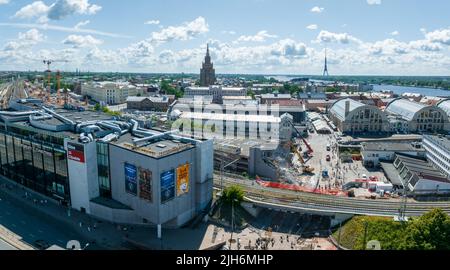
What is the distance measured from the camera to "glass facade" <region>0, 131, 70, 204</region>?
4139cm

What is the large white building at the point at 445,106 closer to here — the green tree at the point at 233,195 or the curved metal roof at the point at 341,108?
the curved metal roof at the point at 341,108

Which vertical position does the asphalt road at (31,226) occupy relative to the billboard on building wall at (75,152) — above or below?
below

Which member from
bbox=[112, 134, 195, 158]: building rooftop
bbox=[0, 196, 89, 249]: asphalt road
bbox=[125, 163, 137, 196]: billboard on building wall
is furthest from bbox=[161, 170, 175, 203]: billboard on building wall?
bbox=[0, 196, 89, 249]: asphalt road

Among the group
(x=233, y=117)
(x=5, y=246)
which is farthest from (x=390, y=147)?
(x=5, y=246)

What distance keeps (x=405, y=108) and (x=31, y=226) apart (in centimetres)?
9267

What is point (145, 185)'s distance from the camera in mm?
34375

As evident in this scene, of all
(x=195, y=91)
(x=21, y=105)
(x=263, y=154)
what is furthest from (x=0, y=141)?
(x=195, y=91)

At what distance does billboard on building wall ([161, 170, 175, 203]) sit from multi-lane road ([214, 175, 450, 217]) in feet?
35.5

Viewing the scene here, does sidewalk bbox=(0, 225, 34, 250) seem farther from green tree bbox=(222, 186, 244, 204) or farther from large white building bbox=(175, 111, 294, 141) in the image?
large white building bbox=(175, 111, 294, 141)

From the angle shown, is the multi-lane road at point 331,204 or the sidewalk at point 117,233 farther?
the multi-lane road at point 331,204

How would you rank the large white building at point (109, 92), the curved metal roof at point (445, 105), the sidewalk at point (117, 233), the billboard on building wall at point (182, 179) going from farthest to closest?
1. the large white building at point (109, 92)
2. the curved metal roof at point (445, 105)
3. the billboard on building wall at point (182, 179)
4. the sidewalk at point (117, 233)

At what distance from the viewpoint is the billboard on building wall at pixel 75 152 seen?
125 ft

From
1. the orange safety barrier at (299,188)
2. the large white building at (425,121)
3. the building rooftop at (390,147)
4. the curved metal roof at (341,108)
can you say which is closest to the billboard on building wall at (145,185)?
the orange safety barrier at (299,188)

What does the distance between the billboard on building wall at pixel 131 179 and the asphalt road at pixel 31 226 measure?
6.69 m
